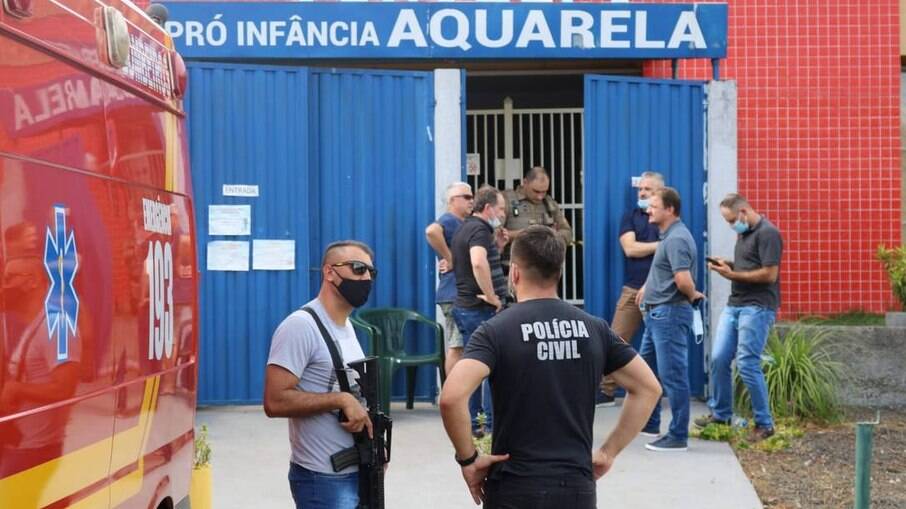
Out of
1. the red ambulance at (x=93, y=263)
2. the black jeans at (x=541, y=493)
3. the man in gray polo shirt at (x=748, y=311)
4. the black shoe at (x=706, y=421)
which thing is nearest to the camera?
the red ambulance at (x=93, y=263)

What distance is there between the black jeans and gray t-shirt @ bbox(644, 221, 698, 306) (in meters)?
4.79

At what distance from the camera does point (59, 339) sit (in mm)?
3799

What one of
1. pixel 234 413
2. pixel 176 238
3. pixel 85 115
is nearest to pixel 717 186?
pixel 234 413

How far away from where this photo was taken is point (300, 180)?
11.0 m

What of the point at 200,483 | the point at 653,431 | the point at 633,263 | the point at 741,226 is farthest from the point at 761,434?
the point at 200,483

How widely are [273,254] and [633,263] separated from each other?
2930 millimetres

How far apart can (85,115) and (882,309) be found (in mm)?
9808

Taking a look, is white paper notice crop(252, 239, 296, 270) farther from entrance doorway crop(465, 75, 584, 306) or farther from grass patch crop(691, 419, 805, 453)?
grass patch crop(691, 419, 805, 453)

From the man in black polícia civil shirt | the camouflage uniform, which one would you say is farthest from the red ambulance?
the camouflage uniform

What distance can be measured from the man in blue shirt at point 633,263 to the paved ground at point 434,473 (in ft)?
2.47

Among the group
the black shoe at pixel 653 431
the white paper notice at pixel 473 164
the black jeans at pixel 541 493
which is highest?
the white paper notice at pixel 473 164

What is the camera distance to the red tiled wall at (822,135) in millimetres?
12438

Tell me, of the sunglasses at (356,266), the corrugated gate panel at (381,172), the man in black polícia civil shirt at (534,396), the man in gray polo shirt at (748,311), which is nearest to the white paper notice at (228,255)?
the corrugated gate panel at (381,172)

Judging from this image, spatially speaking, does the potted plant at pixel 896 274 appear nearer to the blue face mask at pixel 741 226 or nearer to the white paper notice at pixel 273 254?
the blue face mask at pixel 741 226
